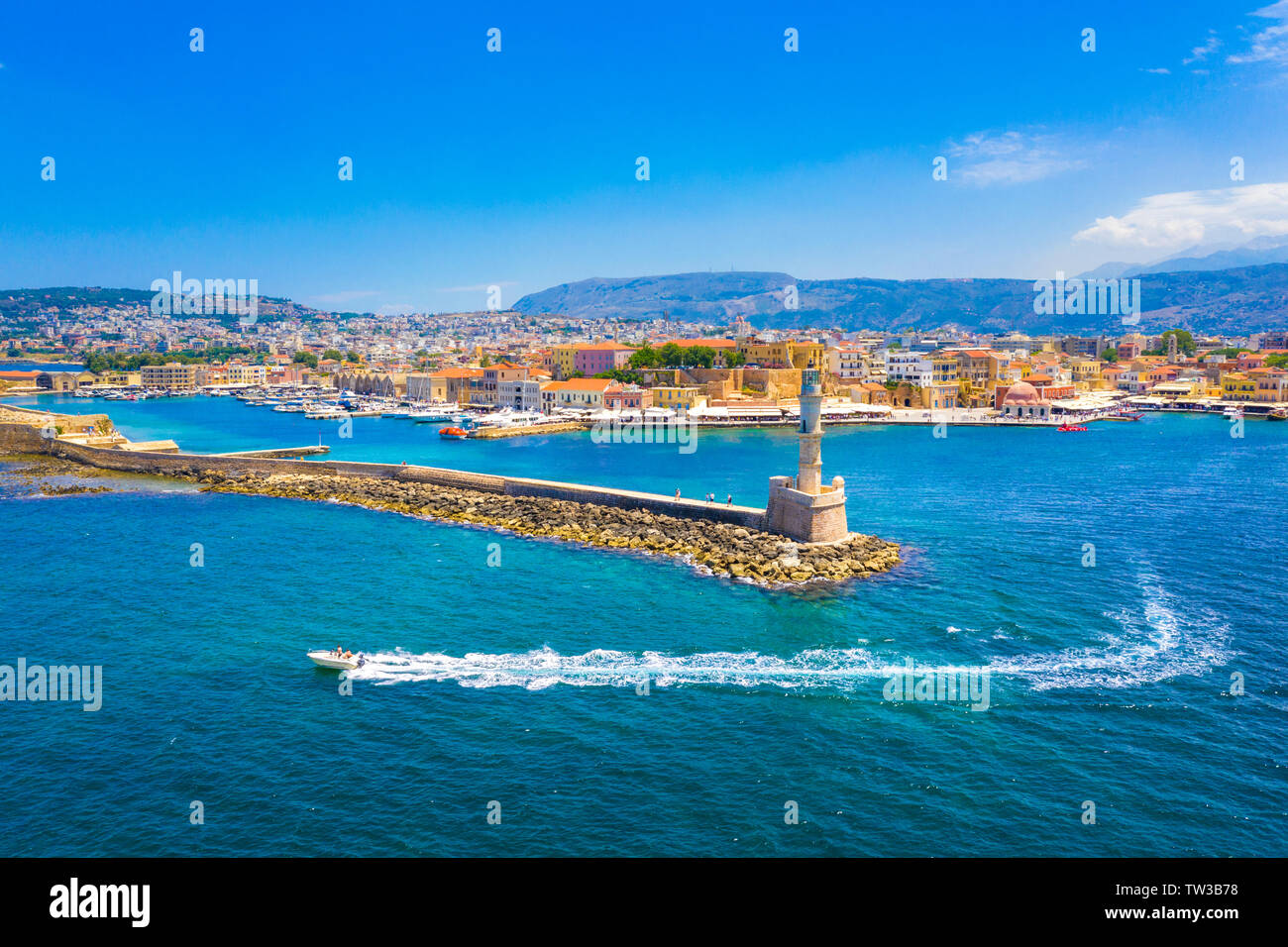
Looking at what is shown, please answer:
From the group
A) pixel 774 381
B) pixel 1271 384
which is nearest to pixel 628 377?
pixel 774 381

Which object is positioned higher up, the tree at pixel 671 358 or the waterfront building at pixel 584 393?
the tree at pixel 671 358

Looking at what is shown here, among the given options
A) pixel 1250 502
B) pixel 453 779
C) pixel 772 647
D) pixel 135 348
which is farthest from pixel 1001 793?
pixel 135 348

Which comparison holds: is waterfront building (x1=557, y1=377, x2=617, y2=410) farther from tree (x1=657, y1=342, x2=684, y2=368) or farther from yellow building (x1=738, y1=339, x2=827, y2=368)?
yellow building (x1=738, y1=339, x2=827, y2=368)

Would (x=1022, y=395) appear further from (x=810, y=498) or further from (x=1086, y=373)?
(x=810, y=498)

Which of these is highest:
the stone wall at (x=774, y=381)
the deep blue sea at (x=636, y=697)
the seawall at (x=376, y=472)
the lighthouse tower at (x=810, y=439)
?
the stone wall at (x=774, y=381)

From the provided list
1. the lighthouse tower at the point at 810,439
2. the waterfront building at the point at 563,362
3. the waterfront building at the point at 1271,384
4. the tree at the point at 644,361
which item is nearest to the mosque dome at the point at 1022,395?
the waterfront building at the point at 1271,384

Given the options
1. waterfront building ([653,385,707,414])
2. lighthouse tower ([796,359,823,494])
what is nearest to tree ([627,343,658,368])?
waterfront building ([653,385,707,414])

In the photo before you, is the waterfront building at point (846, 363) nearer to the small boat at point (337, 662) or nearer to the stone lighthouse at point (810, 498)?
the stone lighthouse at point (810, 498)
